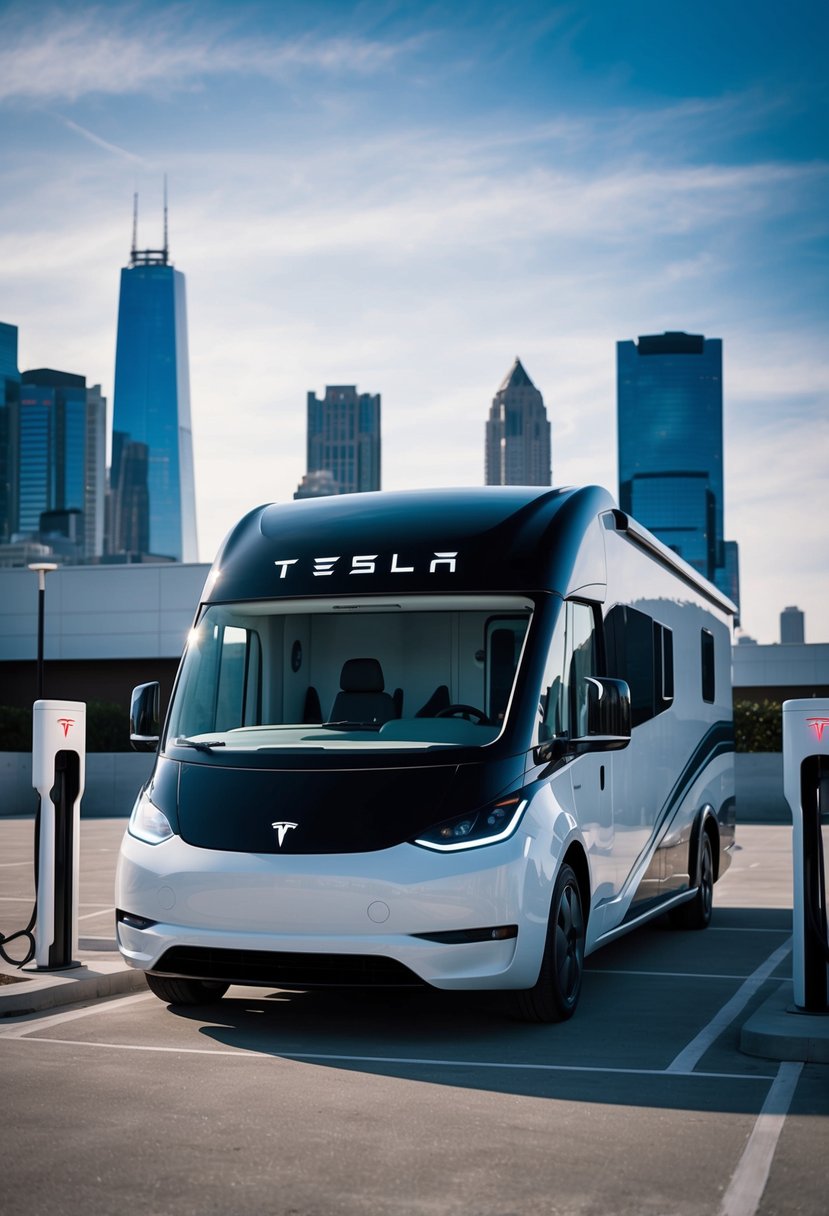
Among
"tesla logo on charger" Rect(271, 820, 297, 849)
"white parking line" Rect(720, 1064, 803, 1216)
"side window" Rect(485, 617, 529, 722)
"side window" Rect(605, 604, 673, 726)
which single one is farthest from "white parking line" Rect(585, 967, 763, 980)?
"tesla logo on charger" Rect(271, 820, 297, 849)

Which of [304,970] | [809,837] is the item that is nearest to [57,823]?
[304,970]

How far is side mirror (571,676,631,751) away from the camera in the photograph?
27.2 ft

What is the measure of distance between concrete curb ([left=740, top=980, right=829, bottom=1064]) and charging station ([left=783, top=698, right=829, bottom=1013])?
16 centimetres

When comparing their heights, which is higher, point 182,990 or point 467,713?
point 467,713

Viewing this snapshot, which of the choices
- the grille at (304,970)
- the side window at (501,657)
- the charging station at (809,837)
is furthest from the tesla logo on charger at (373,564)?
the grille at (304,970)

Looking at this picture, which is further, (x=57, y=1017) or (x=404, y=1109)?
(x=57, y=1017)

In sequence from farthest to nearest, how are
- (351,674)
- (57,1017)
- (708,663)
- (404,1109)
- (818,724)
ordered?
(708,663)
(351,674)
(57,1017)
(818,724)
(404,1109)

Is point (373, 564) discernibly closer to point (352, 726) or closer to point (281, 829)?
point (352, 726)

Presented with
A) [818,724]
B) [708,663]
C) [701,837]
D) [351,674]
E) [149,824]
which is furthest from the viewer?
[708,663]

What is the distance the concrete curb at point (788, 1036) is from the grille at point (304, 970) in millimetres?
1569

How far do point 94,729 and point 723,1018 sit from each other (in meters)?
29.9

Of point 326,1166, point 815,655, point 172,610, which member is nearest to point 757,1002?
point 326,1166

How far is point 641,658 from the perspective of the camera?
10570 millimetres

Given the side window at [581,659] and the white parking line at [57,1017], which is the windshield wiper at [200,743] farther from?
the side window at [581,659]
